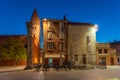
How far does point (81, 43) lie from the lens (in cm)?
5291

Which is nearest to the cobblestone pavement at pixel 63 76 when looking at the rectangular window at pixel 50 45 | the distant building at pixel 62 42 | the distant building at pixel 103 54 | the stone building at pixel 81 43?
the distant building at pixel 62 42

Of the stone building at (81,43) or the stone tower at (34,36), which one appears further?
the stone tower at (34,36)

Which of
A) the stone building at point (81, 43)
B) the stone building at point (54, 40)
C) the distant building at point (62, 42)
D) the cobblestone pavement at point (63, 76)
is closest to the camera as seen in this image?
the cobblestone pavement at point (63, 76)

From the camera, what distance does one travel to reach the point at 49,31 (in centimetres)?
5103

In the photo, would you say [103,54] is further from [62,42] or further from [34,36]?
[34,36]

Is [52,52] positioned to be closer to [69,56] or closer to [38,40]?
[69,56]

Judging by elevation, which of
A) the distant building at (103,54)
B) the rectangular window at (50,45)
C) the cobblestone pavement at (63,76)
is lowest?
the cobblestone pavement at (63,76)

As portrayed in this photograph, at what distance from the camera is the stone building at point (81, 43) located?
52.0 metres

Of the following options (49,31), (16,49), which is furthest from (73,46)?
(16,49)

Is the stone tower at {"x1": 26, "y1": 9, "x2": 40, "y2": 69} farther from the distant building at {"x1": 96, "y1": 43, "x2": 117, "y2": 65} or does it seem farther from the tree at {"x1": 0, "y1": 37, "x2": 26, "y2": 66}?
the distant building at {"x1": 96, "y1": 43, "x2": 117, "y2": 65}

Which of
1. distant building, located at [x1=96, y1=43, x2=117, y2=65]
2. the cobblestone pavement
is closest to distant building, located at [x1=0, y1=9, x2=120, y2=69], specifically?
distant building, located at [x1=96, y1=43, x2=117, y2=65]

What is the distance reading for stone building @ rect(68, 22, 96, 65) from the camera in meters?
52.0

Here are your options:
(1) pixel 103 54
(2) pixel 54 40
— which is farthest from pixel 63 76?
(1) pixel 103 54

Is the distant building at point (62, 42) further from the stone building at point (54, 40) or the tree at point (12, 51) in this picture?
the tree at point (12, 51)
